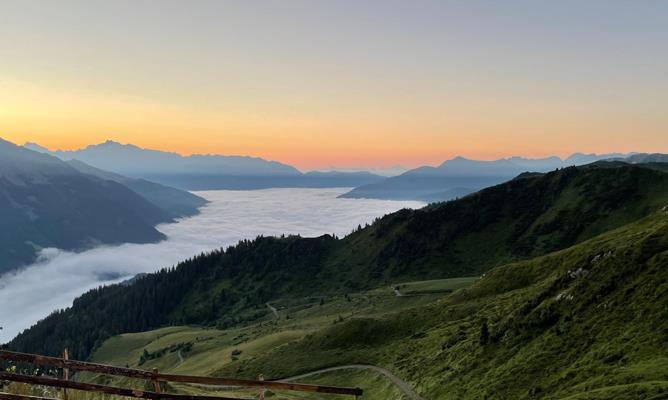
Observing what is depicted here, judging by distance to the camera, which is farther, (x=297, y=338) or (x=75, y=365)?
(x=297, y=338)

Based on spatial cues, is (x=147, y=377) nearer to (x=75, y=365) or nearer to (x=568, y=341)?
(x=75, y=365)

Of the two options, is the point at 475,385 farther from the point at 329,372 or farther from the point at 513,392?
the point at 329,372

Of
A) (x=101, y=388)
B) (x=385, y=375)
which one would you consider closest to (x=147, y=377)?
(x=101, y=388)

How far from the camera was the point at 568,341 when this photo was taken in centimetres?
4153

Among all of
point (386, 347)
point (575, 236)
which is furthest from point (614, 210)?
point (386, 347)

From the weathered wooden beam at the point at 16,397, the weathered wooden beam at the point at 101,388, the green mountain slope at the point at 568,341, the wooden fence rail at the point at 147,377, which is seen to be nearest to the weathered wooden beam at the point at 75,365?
the wooden fence rail at the point at 147,377

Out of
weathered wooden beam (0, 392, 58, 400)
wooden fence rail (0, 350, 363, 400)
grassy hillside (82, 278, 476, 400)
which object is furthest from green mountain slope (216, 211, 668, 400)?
weathered wooden beam (0, 392, 58, 400)

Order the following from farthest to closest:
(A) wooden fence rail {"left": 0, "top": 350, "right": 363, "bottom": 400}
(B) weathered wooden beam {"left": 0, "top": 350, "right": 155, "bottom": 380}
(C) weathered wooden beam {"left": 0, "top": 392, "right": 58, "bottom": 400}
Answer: (B) weathered wooden beam {"left": 0, "top": 350, "right": 155, "bottom": 380}
(A) wooden fence rail {"left": 0, "top": 350, "right": 363, "bottom": 400}
(C) weathered wooden beam {"left": 0, "top": 392, "right": 58, "bottom": 400}

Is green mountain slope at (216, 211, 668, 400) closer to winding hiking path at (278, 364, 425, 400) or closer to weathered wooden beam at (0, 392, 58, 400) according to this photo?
winding hiking path at (278, 364, 425, 400)

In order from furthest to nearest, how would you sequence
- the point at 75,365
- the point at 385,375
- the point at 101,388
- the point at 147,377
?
the point at 385,375
the point at 75,365
the point at 147,377
the point at 101,388

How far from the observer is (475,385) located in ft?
149

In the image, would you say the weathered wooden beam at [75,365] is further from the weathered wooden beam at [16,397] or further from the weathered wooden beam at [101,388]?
the weathered wooden beam at [16,397]

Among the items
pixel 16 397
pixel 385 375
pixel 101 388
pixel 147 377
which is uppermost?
pixel 16 397

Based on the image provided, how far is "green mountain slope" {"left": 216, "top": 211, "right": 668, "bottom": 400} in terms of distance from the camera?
32938 millimetres
